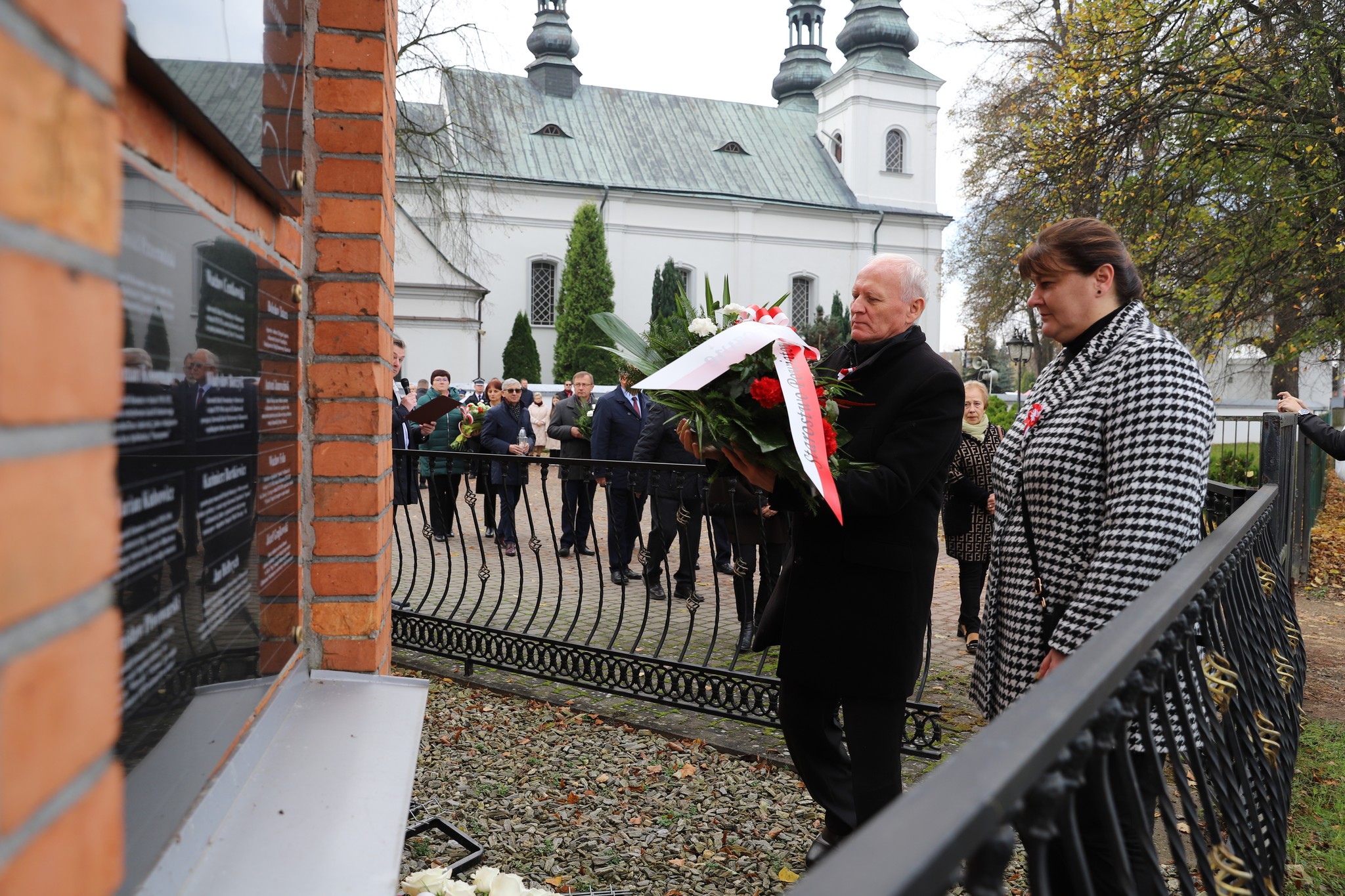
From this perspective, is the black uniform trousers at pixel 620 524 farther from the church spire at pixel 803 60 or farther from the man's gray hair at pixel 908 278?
the church spire at pixel 803 60

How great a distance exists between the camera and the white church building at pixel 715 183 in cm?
3919

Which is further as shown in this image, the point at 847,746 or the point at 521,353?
the point at 521,353

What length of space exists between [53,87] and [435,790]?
4292 millimetres

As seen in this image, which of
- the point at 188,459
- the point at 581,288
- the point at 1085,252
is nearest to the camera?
the point at 188,459

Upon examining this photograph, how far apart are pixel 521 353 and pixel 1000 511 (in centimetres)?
3363

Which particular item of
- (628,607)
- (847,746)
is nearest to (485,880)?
(847,746)

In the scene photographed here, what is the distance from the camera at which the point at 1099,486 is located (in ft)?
8.31

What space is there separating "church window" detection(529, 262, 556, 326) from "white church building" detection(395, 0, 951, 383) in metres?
0.06

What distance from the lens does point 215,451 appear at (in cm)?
150

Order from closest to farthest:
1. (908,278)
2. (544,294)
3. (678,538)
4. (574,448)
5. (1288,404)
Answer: (908,278) < (1288,404) < (678,538) < (574,448) < (544,294)

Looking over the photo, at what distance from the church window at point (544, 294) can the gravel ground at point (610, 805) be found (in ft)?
114

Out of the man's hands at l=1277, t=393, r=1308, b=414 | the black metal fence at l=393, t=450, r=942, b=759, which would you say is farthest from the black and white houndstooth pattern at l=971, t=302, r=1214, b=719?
the man's hands at l=1277, t=393, r=1308, b=414

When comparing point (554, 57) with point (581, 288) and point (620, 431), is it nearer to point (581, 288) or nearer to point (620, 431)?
point (581, 288)

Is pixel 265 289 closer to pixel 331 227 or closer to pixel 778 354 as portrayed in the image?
pixel 331 227
